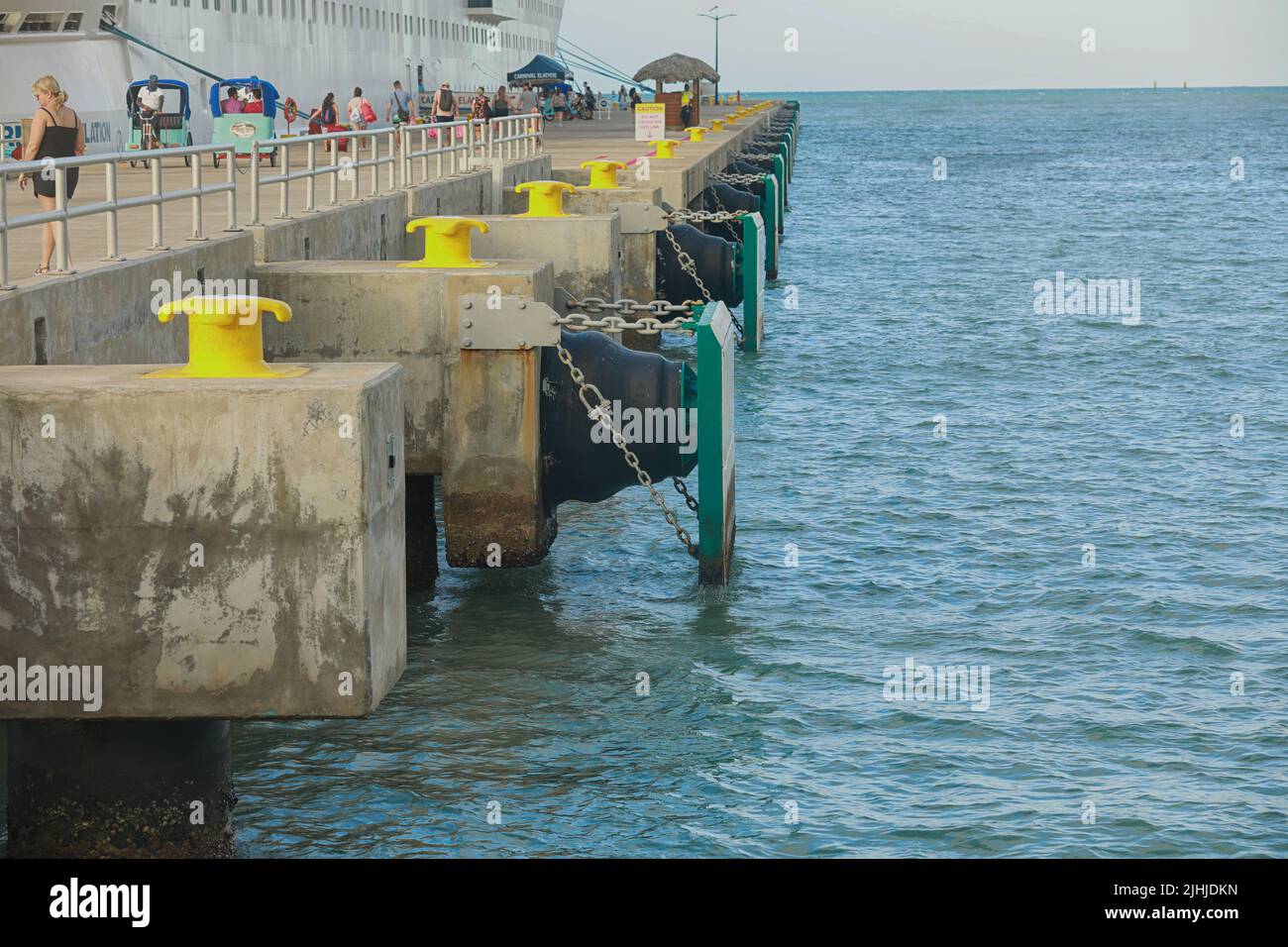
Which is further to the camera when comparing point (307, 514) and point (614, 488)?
point (614, 488)

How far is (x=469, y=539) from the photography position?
13484 mm

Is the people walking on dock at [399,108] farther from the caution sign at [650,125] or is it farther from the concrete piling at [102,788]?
the concrete piling at [102,788]

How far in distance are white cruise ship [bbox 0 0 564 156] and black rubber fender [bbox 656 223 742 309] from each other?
28.7ft

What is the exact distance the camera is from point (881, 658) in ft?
44.8

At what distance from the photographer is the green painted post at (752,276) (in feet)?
91.2

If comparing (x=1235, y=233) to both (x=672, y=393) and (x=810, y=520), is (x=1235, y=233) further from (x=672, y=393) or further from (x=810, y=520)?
(x=672, y=393)

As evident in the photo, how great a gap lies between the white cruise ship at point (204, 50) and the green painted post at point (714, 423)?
1300 cm

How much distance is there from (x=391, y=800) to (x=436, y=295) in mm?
4167

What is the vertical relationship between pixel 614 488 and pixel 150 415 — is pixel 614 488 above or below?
below

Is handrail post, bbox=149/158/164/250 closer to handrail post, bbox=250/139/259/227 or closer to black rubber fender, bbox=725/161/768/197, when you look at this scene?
handrail post, bbox=250/139/259/227

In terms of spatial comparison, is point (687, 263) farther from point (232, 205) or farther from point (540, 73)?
point (540, 73)

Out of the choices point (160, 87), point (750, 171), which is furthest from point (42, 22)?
point (750, 171)
